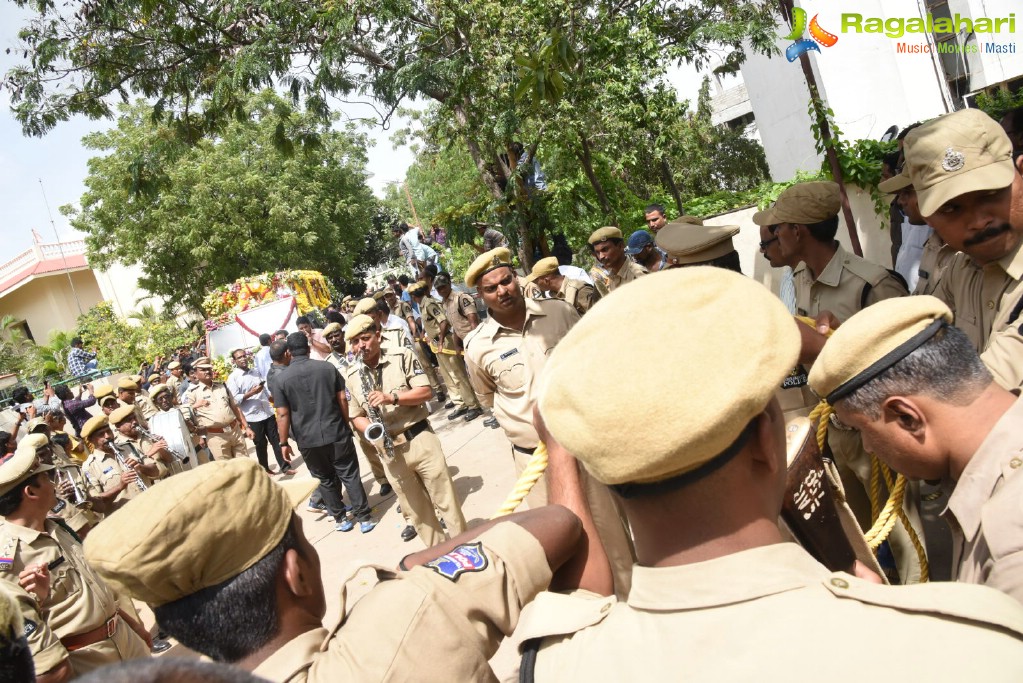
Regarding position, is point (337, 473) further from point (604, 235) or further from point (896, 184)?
point (896, 184)

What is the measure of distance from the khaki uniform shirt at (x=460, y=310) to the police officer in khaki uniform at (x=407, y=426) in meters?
3.65

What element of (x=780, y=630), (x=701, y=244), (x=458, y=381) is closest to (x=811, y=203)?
(x=701, y=244)

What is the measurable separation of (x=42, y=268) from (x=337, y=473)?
37965 mm

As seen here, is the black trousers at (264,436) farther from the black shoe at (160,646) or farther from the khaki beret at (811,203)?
the khaki beret at (811,203)

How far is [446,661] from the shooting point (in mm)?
1416

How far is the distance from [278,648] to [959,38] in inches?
712

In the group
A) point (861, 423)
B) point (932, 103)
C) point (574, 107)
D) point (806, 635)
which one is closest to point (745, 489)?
point (806, 635)

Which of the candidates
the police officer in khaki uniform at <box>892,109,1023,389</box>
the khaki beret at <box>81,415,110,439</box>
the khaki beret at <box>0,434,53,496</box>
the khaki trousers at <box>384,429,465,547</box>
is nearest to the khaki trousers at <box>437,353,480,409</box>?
the khaki trousers at <box>384,429,465,547</box>

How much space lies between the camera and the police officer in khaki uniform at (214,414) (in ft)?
27.7

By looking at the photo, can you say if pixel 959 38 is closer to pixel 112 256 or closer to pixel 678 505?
pixel 678 505

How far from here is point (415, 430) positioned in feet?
17.5

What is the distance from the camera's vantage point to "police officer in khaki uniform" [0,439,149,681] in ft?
10.4

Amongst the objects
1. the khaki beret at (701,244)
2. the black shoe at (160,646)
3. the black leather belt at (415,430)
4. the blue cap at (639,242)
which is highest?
the blue cap at (639,242)

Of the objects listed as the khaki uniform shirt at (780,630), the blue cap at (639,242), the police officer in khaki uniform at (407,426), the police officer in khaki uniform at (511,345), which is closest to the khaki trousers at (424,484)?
the police officer in khaki uniform at (407,426)
